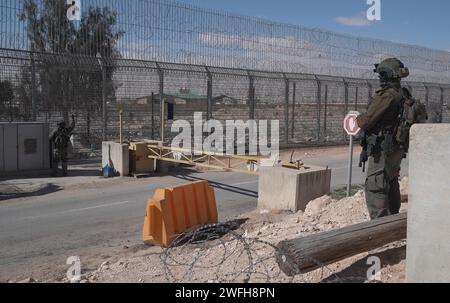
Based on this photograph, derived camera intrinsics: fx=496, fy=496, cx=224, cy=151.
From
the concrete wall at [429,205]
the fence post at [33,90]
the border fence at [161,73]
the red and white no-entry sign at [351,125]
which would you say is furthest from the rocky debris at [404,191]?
the fence post at [33,90]

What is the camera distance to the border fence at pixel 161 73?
48.0 feet

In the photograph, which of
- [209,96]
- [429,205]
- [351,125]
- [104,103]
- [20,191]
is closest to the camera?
[429,205]

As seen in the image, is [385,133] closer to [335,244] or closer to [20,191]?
[335,244]

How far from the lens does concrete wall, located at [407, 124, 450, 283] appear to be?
3.60 metres

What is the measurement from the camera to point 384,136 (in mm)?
5230

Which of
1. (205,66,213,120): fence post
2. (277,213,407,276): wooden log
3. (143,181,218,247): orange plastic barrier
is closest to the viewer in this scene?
(277,213,407,276): wooden log

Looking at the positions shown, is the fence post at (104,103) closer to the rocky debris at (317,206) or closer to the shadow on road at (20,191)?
the shadow on road at (20,191)

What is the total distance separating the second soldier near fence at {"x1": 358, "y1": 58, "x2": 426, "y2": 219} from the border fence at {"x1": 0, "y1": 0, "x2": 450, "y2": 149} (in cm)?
886

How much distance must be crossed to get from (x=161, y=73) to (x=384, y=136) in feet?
42.1

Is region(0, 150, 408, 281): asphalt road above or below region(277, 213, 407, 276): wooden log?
below

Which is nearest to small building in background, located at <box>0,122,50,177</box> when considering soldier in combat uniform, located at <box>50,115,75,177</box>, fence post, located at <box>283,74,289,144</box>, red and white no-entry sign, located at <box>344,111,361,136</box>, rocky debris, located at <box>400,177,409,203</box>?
soldier in combat uniform, located at <box>50,115,75,177</box>

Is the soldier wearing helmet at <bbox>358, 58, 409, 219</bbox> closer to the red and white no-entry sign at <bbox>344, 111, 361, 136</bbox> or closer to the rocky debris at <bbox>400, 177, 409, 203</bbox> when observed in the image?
the rocky debris at <bbox>400, 177, 409, 203</bbox>

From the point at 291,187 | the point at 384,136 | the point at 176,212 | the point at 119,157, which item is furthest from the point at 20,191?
the point at 384,136
